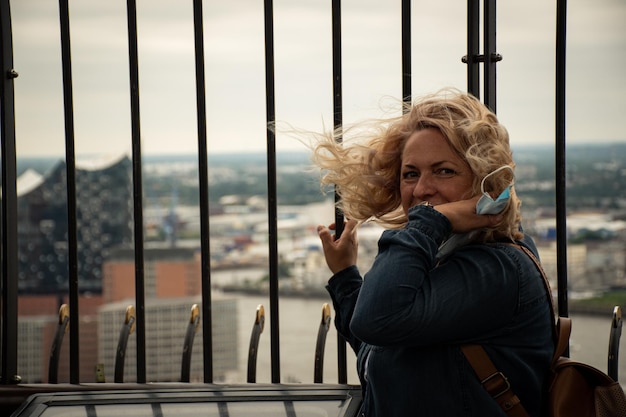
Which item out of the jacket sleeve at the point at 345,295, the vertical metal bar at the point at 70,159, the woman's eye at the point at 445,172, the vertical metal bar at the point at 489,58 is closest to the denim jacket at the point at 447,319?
the woman's eye at the point at 445,172

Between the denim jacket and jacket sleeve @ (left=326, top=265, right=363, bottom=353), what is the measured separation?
0.80 feet

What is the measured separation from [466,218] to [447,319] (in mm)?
199

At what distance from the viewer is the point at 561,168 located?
6.29 ft

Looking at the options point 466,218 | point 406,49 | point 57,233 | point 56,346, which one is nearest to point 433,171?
point 466,218

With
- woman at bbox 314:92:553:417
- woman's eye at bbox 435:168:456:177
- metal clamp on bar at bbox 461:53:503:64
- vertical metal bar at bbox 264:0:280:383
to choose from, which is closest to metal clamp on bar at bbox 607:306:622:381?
woman at bbox 314:92:553:417

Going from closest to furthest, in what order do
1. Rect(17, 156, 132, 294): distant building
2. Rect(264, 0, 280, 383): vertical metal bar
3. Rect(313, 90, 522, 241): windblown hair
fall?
Rect(313, 90, 522, 241): windblown hair → Rect(264, 0, 280, 383): vertical metal bar → Rect(17, 156, 132, 294): distant building

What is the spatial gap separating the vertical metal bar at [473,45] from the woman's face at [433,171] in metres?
0.39

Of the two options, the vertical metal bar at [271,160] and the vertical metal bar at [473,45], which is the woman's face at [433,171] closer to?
the vertical metal bar at [473,45]

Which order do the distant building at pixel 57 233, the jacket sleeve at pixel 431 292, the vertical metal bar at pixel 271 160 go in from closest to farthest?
the jacket sleeve at pixel 431 292
the vertical metal bar at pixel 271 160
the distant building at pixel 57 233

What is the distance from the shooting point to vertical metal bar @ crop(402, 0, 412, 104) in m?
2.01

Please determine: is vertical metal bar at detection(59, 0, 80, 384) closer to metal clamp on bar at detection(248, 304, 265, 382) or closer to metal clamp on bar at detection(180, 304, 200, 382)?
metal clamp on bar at detection(180, 304, 200, 382)

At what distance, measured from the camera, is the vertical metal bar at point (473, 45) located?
1948mm

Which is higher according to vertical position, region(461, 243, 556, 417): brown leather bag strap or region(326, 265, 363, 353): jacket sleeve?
region(326, 265, 363, 353): jacket sleeve

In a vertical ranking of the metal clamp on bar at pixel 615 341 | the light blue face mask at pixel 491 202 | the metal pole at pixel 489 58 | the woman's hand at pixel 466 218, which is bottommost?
the metal clamp on bar at pixel 615 341
